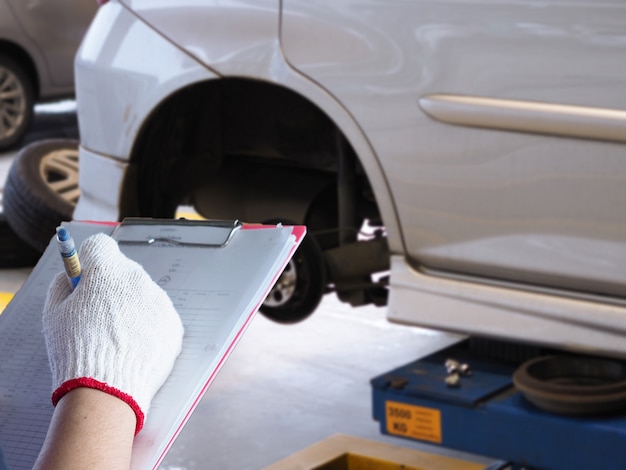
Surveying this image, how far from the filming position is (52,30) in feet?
21.4

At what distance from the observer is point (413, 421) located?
7.16 feet

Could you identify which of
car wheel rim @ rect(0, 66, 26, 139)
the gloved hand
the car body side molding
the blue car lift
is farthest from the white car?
car wheel rim @ rect(0, 66, 26, 139)

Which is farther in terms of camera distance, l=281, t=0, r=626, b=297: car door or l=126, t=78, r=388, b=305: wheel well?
l=126, t=78, r=388, b=305: wheel well

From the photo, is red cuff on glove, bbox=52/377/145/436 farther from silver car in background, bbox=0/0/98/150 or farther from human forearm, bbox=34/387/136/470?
silver car in background, bbox=0/0/98/150

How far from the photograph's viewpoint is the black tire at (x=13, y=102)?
252 inches

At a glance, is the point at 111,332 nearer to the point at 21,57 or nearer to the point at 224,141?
the point at 224,141

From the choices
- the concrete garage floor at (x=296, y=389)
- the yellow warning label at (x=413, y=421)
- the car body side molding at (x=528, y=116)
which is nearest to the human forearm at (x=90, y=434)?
the car body side molding at (x=528, y=116)

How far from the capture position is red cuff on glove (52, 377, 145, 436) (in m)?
0.89

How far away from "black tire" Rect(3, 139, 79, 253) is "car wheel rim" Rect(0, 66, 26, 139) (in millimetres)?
2636

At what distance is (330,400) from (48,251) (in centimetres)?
187

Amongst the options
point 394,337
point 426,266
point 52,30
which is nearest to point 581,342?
point 426,266

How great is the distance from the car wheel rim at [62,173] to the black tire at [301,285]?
1.44 m

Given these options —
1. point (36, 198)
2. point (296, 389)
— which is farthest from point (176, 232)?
point (36, 198)

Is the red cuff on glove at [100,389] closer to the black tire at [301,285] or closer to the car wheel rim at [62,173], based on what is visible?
the black tire at [301,285]
